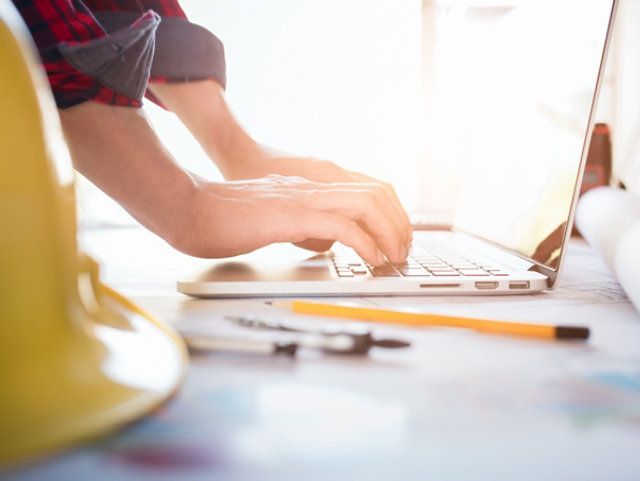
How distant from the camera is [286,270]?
51cm

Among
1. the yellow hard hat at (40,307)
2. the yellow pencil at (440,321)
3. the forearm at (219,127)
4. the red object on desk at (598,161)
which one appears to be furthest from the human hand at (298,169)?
the red object on desk at (598,161)

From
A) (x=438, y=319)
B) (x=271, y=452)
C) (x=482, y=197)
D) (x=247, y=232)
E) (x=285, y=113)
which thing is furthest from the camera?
(x=285, y=113)

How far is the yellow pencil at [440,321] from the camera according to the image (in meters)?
0.31

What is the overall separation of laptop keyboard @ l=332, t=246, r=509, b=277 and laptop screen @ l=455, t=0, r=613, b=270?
56mm

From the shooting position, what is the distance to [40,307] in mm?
189

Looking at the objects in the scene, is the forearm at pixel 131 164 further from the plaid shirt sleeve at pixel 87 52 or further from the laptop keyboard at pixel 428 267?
the laptop keyboard at pixel 428 267

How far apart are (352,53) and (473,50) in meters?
0.38

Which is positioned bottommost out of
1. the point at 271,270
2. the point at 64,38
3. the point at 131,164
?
the point at 271,270

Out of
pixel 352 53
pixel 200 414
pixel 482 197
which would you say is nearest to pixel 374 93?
pixel 352 53

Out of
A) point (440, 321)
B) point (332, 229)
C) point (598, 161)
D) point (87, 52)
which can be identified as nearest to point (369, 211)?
point (332, 229)

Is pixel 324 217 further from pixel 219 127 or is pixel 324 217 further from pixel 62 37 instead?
pixel 219 127

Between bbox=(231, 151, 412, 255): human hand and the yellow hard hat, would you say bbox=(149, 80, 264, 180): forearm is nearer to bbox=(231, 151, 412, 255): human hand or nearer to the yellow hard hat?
bbox=(231, 151, 412, 255): human hand

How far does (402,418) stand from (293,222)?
0.29m

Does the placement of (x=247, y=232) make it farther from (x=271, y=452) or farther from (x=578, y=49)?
(x=578, y=49)
